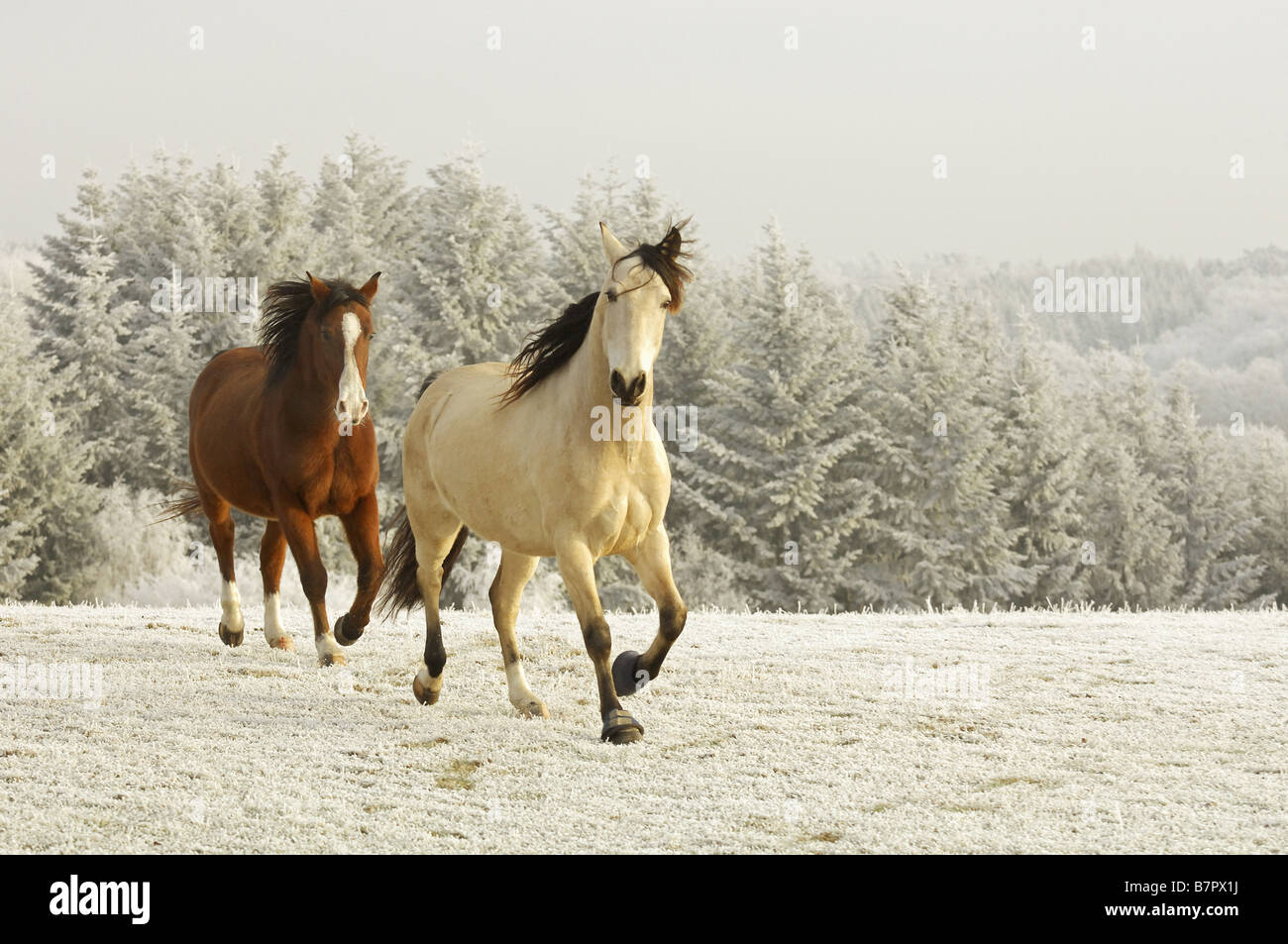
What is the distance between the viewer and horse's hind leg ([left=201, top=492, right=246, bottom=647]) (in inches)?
432

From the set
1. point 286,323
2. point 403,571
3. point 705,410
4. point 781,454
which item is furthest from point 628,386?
point 705,410

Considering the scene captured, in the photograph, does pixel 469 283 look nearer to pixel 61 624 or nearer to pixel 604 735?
pixel 61 624

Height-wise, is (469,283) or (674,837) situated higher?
(469,283)

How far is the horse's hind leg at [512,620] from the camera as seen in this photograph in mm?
8367

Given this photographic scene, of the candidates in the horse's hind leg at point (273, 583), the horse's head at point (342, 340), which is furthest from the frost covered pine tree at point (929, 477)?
the horse's head at point (342, 340)

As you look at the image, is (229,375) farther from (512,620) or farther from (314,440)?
(512,620)

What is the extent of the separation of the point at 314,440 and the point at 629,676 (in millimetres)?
3401

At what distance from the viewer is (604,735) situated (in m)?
7.53

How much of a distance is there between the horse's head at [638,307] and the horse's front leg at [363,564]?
3.54 m

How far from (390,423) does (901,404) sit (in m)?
16.7

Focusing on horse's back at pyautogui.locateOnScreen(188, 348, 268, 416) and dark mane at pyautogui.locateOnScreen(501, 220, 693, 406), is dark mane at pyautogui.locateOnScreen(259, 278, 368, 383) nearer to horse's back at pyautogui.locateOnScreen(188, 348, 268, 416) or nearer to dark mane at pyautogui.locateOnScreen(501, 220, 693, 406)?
horse's back at pyautogui.locateOnScreen(188, 348, 268, 416)

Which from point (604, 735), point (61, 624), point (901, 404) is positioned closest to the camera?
point (604, 735)

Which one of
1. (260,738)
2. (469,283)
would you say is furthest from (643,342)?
(469,283)

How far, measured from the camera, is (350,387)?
9.02m
